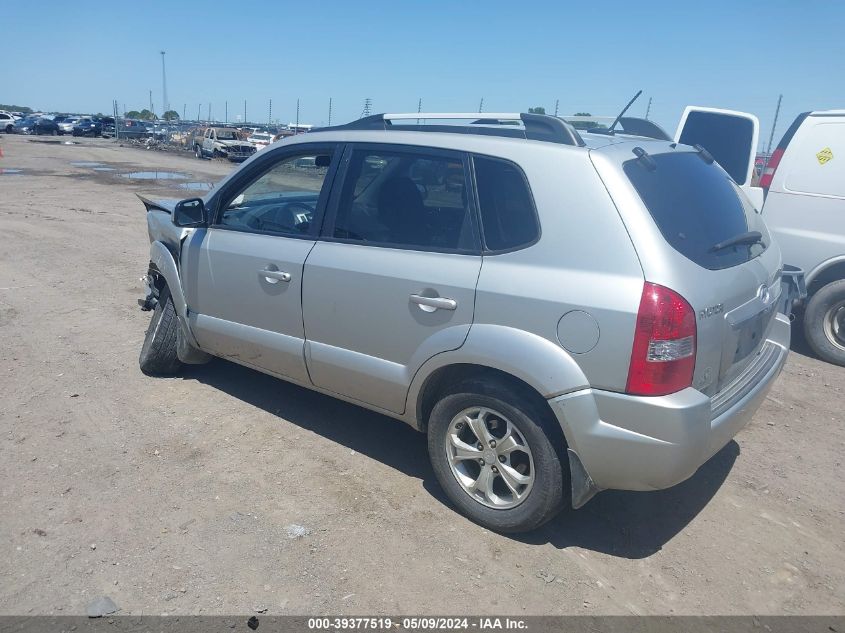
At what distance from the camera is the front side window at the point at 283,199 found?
4.24 meters

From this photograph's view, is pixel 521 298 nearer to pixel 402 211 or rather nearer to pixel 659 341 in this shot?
pixel 659 341

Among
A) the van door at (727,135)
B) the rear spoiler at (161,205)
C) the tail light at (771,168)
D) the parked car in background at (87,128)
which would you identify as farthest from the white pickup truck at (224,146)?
the tail light at (771,168)

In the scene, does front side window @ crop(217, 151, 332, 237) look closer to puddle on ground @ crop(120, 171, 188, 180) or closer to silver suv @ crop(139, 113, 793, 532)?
silver suv @ crop(139, 113, 793, 532)

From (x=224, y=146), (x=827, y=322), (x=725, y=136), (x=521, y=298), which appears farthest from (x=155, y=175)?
(x=521, y=298)

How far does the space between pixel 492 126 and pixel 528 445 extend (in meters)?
1.71

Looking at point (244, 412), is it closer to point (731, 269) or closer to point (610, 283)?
point (610, 283)

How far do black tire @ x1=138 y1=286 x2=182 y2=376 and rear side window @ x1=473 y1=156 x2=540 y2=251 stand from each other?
281 centimetres

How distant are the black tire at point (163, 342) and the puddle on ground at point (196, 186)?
14109 millimetres

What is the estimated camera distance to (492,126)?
373cm

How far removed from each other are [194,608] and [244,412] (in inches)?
78.3

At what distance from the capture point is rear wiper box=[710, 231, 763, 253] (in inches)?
128

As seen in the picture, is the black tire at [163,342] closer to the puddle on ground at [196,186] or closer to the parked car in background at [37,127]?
the puddle on ground at [196,186]

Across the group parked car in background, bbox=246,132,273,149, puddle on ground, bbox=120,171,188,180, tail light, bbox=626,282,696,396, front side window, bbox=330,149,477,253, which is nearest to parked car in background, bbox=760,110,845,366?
tail light, bbox=626,282,696,396

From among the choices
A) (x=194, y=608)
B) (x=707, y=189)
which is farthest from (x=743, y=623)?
(x=194, y=608)
